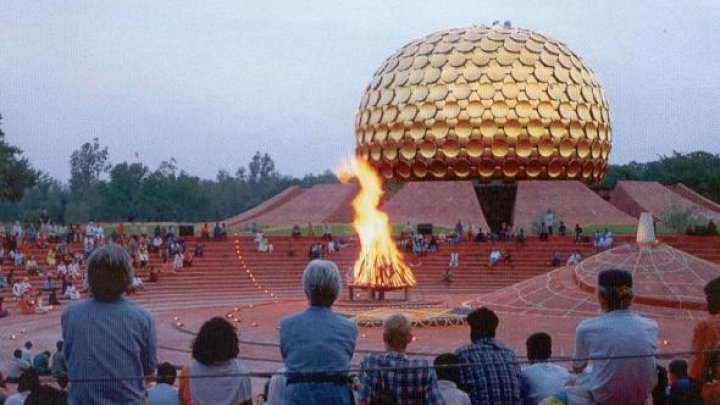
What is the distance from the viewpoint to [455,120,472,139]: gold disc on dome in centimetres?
3503

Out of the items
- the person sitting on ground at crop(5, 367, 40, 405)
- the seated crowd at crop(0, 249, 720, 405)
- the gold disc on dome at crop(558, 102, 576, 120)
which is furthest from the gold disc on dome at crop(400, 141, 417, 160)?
the seated crowd at crop(0, 249, 720, 405)

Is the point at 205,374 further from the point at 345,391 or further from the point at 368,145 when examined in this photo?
the point at 368,145

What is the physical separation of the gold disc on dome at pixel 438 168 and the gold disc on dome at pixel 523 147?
8.72 ft

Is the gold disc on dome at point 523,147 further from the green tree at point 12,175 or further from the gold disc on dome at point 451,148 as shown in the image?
the green tree at point 12,175

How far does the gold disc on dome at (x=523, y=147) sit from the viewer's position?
3512 cm

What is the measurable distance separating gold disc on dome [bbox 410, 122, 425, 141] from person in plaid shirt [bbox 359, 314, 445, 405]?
30864mm

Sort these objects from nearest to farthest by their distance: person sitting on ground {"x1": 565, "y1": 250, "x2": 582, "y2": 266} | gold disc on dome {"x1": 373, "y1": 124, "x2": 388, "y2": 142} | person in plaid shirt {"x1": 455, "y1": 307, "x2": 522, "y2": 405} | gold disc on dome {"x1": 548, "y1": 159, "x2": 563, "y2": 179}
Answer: person in plaid shirt {"x1": 455, "y1": 307, "x2": 522, "y2": 405} < person sitting on ground {"x1": 565, "y1": 250, "x2": 582, "y2": 266} < gold disc on dome {"x1": 548, "y1": 159, "x2": 563, "y2": 179} < gold disc on dome {"x1": 373, "y1": 124, "x2": 388, "y2": 142}

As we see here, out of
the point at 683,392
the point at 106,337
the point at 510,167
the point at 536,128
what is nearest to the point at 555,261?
the point at 510,167

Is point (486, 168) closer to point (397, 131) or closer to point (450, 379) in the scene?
point (397, 131)

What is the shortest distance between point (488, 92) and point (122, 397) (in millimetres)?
31380

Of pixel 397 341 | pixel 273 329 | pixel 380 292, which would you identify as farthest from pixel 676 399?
pixel 380 292

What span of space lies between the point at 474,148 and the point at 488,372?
30.3 metres

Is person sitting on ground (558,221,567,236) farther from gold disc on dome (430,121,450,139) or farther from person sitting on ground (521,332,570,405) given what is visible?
person sitting on ground (521,332,570,405)

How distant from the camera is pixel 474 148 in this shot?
35250 millimetres
